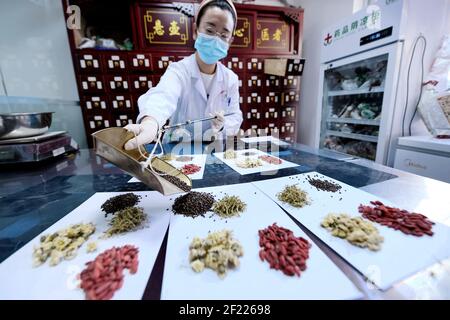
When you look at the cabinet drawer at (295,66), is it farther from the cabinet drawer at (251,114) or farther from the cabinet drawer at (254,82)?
the cabinet drawer at (251,114)

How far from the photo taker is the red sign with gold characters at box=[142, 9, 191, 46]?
8.05 ft

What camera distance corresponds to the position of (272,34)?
286 centimetres

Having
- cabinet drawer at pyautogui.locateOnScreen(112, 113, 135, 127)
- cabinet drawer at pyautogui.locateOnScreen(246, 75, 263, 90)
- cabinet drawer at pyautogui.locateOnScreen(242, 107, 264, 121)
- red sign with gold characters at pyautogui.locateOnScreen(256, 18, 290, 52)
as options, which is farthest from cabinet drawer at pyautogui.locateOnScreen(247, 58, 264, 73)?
cabinet drawer at pyautogui.locateOnScreen(112, 113, 135, 127)

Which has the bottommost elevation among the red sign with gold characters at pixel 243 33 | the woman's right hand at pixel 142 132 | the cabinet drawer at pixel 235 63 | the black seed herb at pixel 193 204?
the black seed herb at pixel 193 204

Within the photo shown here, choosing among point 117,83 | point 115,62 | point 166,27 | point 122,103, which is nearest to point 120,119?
point 122,103

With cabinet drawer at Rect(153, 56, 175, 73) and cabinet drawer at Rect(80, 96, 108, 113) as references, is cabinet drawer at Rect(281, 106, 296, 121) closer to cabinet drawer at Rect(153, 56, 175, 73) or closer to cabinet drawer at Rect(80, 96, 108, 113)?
cabinet drawer at Rect(153, 56, 175, 73)

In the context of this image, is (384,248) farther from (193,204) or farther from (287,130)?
(287,130)

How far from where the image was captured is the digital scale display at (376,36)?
1.60 m

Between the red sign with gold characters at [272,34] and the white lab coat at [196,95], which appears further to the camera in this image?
the red sign with gold characters at [272,34]

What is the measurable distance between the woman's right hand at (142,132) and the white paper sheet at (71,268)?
244 millimetres

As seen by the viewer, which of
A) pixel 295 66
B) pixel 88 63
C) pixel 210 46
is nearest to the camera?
pixel 210 46

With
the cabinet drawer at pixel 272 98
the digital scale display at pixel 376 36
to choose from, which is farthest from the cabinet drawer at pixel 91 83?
the digital scale display at pixel 376 36

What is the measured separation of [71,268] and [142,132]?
46cm
